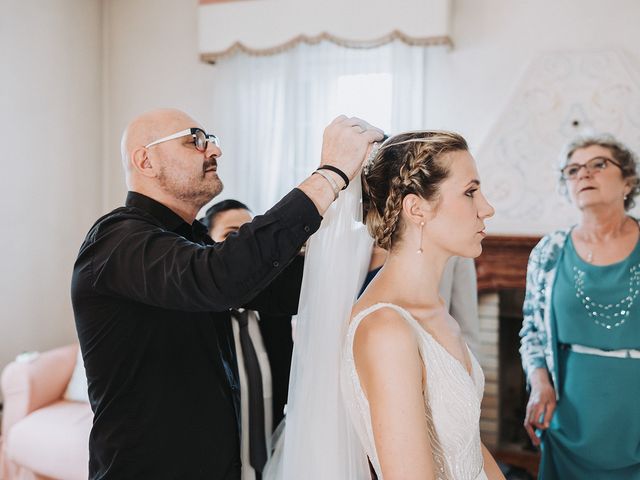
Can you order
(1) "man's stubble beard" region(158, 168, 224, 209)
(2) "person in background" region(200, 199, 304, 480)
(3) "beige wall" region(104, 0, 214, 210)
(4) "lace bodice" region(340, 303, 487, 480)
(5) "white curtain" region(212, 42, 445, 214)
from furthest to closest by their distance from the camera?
(3) "beige wall" region(104, 0, 214, 210), (5) "white curtain" region(212, 42, 445, 214), (2) "person in background" region(200, 199, 304, 480), (1) "man's stubble beard" region(158, 168, 224, 209), (4) "lace bodice" region(340, 303, 487, 480)

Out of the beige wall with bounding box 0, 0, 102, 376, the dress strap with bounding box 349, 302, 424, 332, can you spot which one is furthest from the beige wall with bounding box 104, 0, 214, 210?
the dress strap with bounding box 349, 302, 424, 332

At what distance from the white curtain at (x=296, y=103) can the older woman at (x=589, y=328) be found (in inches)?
63.9

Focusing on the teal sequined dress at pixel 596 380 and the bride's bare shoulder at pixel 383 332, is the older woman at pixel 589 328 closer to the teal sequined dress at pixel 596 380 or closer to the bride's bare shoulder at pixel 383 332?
the teal sequined dress at pixel 596 380

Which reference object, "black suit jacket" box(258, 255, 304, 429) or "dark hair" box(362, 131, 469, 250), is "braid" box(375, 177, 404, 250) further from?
"black suit jacket" box(258, 255, 304, 429)

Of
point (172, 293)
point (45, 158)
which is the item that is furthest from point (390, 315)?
point (45, 158)

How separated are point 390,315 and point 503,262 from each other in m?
2.54

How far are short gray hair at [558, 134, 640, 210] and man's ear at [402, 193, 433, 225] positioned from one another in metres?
1.29

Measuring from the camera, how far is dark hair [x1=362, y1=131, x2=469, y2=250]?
132cm

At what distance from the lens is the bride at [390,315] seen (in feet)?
4.12

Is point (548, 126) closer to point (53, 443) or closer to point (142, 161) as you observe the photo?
point (142, 161)

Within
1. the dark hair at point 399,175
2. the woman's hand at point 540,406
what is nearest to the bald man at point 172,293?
the dark hair at point 399,175

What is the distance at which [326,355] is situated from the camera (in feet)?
4.42

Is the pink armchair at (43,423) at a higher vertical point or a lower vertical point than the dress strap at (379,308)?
lower

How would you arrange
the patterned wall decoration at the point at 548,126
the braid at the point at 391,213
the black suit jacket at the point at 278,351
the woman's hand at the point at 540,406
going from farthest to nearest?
the patterned wall decoration at the point at 548,126, the woman's hand at the point at 540,406, the black suit jacket at the point at 278,351, the braid at the point at 391,213
